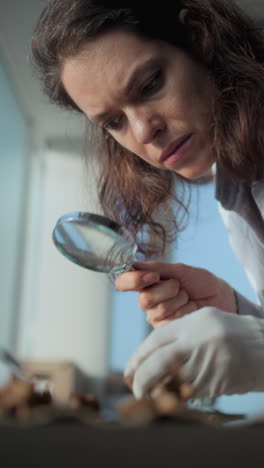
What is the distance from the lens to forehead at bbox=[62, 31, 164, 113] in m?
0.81

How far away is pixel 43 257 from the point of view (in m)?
3.49

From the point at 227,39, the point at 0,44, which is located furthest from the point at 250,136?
the point at 0,44

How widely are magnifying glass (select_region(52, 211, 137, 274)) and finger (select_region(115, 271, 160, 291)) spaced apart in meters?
0.02

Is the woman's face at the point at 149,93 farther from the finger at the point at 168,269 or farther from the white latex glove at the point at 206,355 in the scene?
the white latex glove at the point at 206,355

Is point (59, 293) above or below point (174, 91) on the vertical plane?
below

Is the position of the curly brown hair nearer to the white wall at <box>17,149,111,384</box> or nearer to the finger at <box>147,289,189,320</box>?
the finger at <box>147,289,189,320</box>

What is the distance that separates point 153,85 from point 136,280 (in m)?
0.36

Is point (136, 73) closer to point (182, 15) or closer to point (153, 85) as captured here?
point (153, 85)

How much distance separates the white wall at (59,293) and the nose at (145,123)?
2.42 meters

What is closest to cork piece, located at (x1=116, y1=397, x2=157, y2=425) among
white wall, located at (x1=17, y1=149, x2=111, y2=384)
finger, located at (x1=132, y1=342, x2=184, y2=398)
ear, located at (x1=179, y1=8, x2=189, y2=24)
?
finger, located at (x1=132, y1=342, x2=184, y2=398)

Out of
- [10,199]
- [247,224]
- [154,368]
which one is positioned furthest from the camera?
[10,199]

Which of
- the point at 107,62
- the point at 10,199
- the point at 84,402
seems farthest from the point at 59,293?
the point at 84,402

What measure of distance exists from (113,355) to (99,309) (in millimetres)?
359

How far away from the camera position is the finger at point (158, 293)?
80cm
